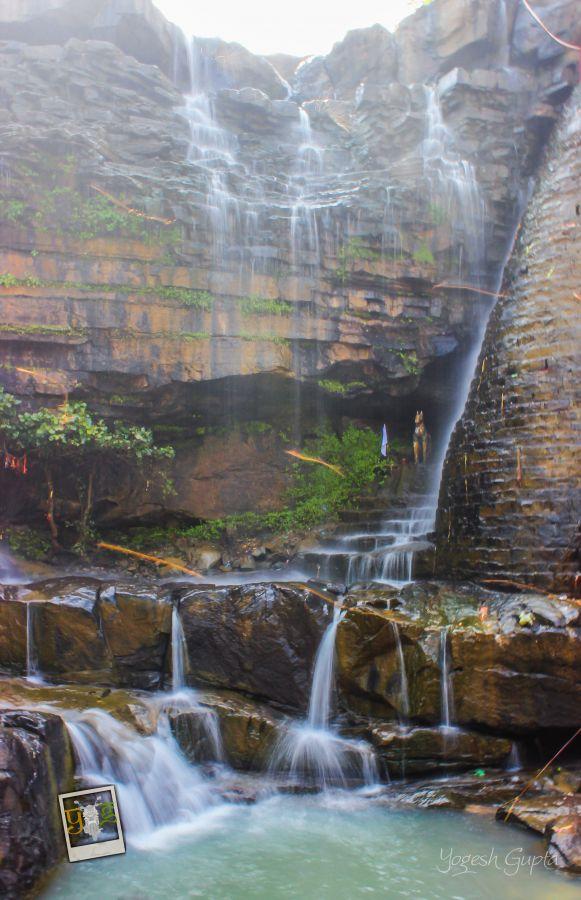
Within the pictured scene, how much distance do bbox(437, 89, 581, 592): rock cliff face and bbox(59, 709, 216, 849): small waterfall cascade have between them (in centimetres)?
440

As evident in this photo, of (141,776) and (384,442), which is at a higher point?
(384,442)

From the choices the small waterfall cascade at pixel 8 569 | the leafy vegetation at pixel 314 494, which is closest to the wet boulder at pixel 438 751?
the leafy vegetation at pixel 314 494

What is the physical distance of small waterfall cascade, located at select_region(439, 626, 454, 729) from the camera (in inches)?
281

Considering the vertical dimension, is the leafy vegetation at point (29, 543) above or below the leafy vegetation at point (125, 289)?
below

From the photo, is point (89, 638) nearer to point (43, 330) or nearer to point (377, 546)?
point (377, 546)

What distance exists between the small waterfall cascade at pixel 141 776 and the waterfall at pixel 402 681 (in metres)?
2.18

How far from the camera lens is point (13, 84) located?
11.9 m

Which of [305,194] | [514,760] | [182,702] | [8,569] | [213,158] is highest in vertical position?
[213,158]

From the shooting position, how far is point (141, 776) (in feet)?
20.9

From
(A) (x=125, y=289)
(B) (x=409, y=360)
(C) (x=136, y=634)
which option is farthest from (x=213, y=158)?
(C) (x=136, y=634)

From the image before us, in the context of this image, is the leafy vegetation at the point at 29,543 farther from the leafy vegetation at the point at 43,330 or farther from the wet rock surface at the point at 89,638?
the leafy vegetation at the point at 43,330

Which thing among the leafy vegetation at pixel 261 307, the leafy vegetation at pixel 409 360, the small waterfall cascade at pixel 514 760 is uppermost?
the leafy vegetation at pixel 261 307

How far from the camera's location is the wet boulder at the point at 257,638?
7789 millimetres

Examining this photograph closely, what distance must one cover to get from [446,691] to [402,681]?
0.48 m
